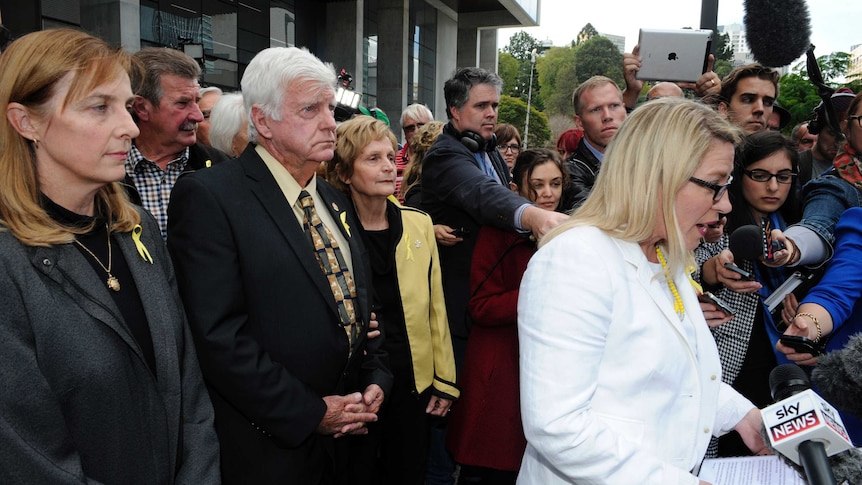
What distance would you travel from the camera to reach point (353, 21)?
70.6 feet

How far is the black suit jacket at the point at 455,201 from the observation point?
334 centimetres

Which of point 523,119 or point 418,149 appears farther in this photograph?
point 523,119

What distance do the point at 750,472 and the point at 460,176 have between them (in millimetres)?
2132

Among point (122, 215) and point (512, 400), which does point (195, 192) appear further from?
point (512, 400)

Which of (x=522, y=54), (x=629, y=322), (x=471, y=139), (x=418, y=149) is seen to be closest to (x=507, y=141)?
(x=418, y=149)

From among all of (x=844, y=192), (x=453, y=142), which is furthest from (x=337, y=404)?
Result: (x=844, y=192)

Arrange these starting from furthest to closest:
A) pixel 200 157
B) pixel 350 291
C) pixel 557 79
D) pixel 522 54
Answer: pixel 522 54 < pixel 557 79 < pixel 200 157 < pixel 350 291

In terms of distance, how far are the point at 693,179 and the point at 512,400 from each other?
1655mm

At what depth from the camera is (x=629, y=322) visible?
1.73 m

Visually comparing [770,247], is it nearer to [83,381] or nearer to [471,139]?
[471,139]

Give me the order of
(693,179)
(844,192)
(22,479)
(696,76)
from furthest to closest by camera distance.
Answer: (696,76) < (844,192) < (693,179) < (22,479)

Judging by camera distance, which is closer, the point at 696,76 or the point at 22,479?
the point at 22,479

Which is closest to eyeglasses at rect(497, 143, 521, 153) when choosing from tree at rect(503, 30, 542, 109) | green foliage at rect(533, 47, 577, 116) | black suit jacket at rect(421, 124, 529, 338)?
black suit jacket at rect(421, 124, 529, 338)

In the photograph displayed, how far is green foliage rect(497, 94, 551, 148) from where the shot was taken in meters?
45.0
